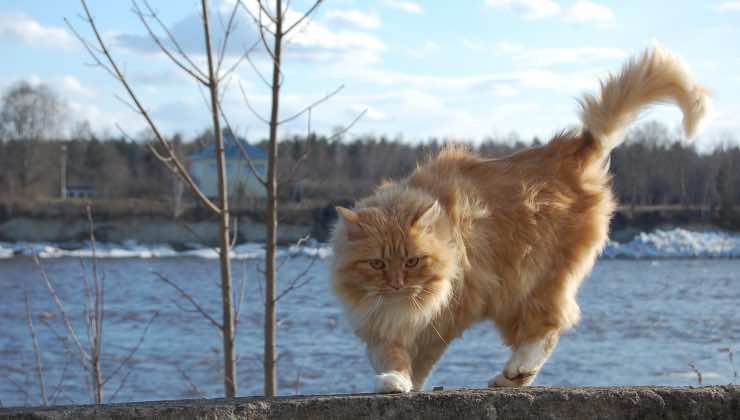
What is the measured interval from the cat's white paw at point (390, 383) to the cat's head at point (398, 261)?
0.37m

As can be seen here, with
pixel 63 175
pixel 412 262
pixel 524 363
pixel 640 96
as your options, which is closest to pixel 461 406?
pixel 412 262

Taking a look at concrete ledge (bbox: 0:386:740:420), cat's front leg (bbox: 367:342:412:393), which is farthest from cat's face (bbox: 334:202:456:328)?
concrete ledge (bbox: 0:386:740:420)

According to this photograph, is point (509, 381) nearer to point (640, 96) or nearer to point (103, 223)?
point (640, 96)

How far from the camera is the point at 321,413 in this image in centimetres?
254

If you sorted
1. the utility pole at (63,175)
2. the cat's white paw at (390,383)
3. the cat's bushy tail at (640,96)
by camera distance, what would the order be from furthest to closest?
the utility pole at (63,175), the cat's bushy tail at (640,96), the cat's white paw at (390,383)

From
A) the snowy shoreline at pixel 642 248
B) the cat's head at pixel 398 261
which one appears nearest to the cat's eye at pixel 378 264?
the cat's head at pixel 398 261

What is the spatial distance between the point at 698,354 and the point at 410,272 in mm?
13163

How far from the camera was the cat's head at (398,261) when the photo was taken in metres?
3.38

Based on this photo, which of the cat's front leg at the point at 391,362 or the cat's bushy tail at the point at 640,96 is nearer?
the cat's front leg at the point at 391,362

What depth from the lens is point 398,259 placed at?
344cm

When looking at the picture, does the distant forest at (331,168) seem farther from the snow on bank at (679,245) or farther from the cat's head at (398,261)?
the snow on bank at (679,245)

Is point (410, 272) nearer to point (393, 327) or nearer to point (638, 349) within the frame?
point (393, 327)

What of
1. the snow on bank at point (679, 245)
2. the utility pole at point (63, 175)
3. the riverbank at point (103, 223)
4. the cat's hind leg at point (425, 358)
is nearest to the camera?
the cat's hind leg at point (425, 358)

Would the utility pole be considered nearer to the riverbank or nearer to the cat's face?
the riverbank
